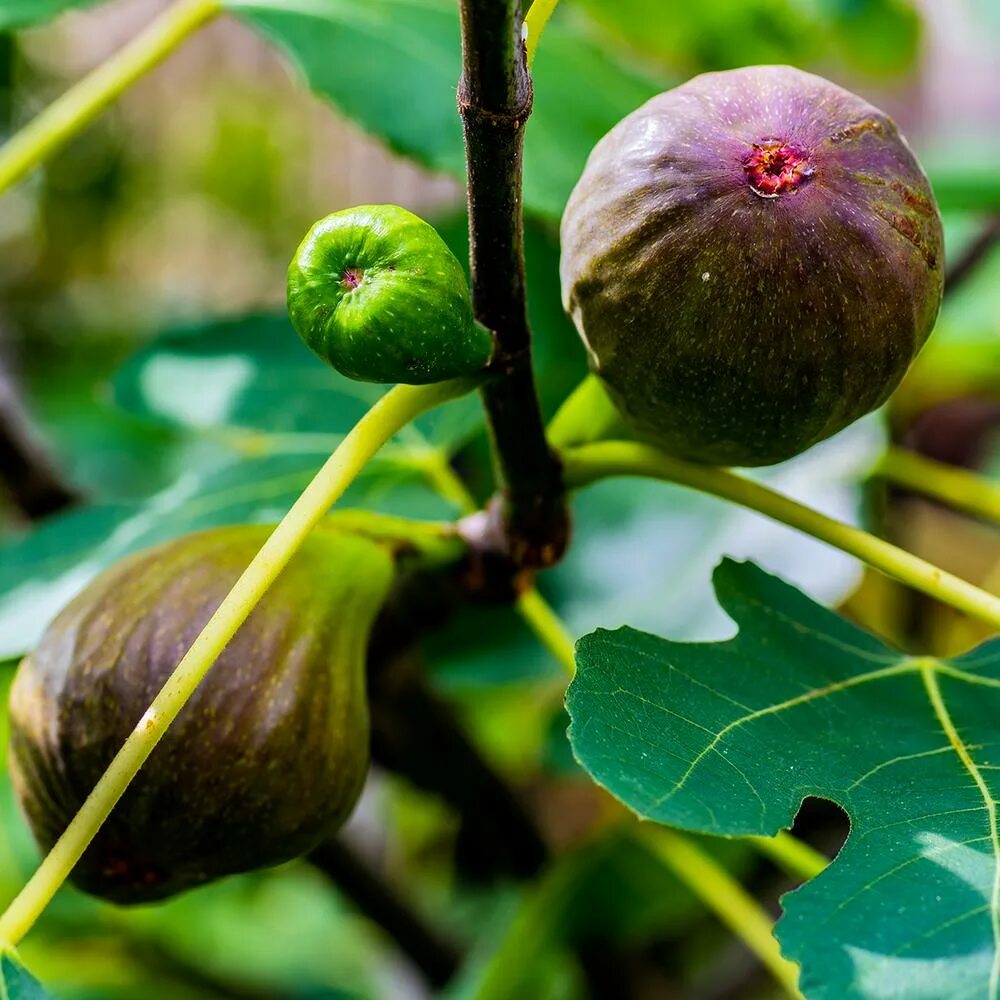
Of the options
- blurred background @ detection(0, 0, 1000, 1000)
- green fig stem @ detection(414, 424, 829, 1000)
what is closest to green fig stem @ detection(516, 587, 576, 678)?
green fig stem @ detection(414, 424, 829, 1000)

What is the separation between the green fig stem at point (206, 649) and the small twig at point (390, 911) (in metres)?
0.62

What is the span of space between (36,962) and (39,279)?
1423 mm

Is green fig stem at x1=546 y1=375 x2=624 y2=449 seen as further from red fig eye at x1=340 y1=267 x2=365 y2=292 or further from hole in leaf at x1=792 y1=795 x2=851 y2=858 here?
hole in leaf at x1=792 y1=795 x2=851 y2=858

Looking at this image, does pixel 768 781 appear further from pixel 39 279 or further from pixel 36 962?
pixel 39 279

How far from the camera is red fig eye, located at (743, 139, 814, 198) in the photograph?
54cm

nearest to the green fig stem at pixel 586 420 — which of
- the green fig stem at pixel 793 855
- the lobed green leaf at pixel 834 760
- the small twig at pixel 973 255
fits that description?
the lobed green leaf at pixel 834 760

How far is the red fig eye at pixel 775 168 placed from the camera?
0.54 m

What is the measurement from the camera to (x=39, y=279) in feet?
7.68

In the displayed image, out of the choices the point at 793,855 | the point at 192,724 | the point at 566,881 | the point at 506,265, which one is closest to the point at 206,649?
the point at 192,724

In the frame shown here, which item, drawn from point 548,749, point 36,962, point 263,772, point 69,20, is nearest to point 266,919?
point 36,962

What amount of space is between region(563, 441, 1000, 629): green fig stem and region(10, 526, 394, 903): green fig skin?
0.17 m

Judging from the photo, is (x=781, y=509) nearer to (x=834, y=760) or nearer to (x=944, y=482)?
(x=834, y=760)

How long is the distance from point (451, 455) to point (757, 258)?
608 millimetres

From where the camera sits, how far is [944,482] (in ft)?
3.80
